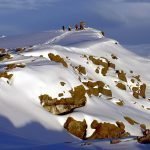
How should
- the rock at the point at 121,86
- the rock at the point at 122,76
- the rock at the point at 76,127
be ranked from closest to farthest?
the rock at the point at 76,127
the rock at the point at 121,86
the rock at the point at 122,76

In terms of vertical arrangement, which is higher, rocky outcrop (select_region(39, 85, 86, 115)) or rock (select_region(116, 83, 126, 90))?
rocky outcrop (select_region(39, 85, 86, 115))

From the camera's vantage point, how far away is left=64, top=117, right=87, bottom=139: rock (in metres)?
26.6

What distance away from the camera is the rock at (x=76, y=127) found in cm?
2661

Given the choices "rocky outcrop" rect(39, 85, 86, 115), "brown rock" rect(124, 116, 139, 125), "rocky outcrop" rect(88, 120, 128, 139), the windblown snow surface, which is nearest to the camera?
the windblown snow surface

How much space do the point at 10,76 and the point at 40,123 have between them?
4027mm

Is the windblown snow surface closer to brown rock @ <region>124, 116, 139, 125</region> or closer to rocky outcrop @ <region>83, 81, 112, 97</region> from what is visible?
brown rock @ <region>124, 116, 139, 125</region>

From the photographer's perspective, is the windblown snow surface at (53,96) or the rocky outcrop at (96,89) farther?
the rocky outcrop at (96,89)

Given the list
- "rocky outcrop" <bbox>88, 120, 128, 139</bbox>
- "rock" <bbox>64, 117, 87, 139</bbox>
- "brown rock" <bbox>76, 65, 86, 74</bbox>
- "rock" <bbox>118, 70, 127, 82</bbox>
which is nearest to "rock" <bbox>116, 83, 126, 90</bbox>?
"rock" <bbox>118, 70, 127, 82</bbox>

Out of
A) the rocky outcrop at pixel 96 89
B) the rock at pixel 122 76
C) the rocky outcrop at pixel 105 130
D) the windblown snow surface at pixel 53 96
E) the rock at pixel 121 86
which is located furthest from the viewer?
the rock at pixel 122 76

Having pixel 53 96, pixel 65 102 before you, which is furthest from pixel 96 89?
pixel 53 96

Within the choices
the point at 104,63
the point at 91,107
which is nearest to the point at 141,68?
the point at 104,63

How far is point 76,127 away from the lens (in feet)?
87.4

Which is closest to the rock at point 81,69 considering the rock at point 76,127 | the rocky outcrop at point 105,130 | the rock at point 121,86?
the rock at point 121,86

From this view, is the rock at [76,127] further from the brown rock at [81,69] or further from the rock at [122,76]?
the rock at [122,76]
